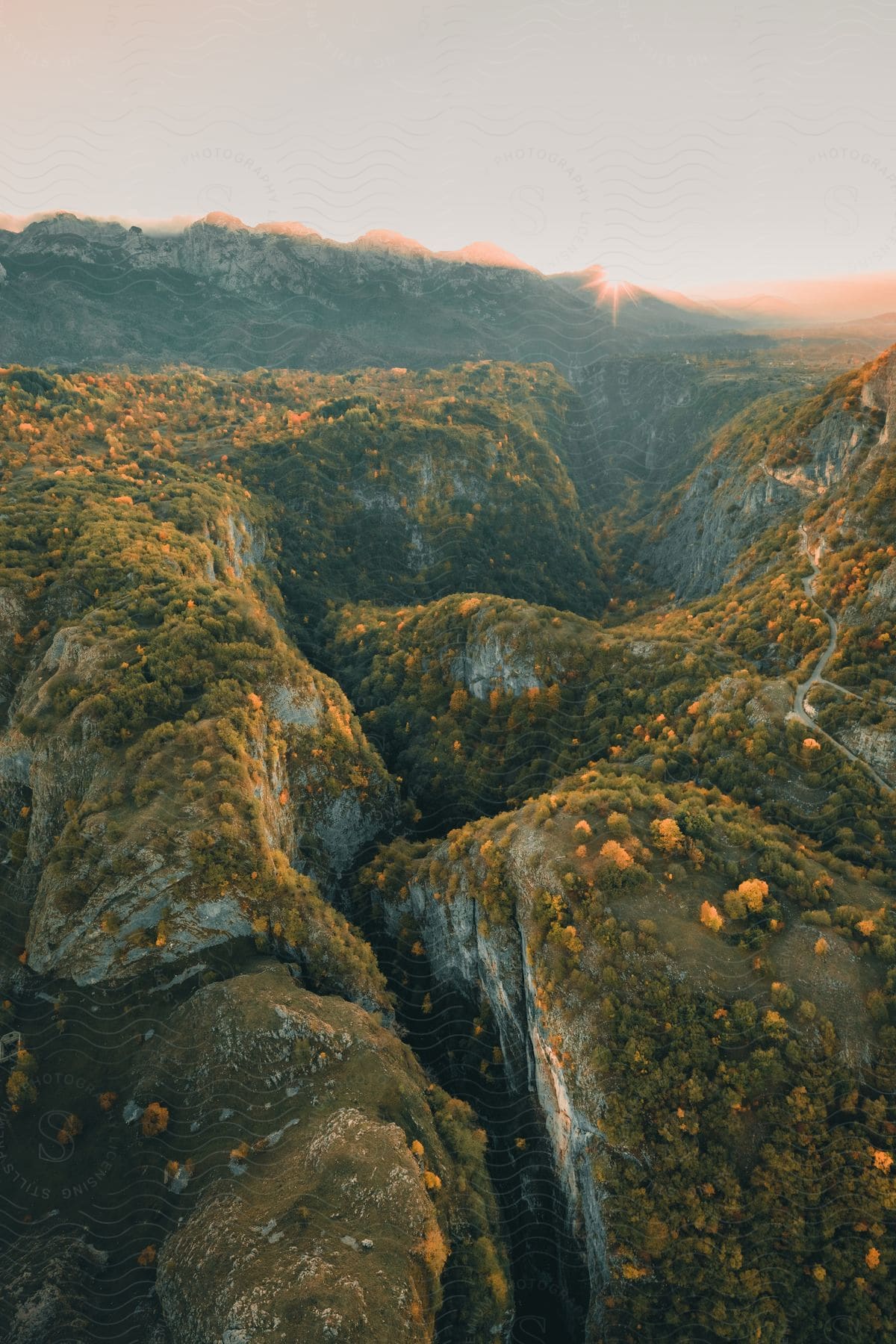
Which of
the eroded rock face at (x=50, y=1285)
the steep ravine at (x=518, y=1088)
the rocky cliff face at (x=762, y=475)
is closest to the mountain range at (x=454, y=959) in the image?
the eroded rock face at (x=50, y=1285)

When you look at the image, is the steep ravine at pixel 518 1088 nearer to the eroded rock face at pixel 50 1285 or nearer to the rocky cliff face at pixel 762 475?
the eroded rock face at pixel 50 1285

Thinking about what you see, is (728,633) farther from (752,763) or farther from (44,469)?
(44,469)

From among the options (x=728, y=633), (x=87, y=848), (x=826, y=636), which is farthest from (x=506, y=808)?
(x=87, y=848)

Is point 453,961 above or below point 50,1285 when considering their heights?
below

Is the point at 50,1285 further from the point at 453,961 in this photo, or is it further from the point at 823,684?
the point at 823,684

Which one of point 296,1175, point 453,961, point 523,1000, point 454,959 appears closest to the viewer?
point 296,1175

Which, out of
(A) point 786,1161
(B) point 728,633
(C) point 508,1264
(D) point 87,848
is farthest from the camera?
(B) point 728,633

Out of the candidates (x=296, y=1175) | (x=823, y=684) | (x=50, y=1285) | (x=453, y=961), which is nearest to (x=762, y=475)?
(x=823, y=684)
